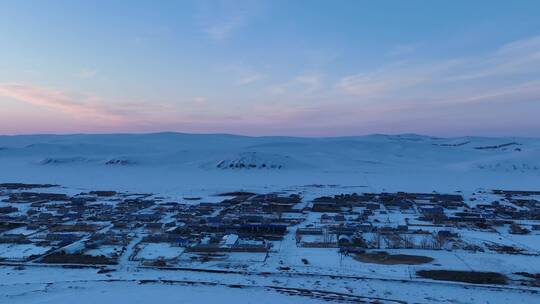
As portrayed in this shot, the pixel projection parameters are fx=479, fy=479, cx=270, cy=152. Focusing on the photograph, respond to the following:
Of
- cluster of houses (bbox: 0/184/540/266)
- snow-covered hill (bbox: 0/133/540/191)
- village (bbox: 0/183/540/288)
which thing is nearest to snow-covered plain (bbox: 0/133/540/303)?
snow-covered hill (bbox: 0/133/540/191)

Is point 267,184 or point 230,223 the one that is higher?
point 230,223

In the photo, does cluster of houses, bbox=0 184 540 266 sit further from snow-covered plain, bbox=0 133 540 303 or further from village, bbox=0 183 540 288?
snow-covered plain, bbox=0 133 540 303

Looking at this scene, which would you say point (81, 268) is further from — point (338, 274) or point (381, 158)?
point (381, 158)

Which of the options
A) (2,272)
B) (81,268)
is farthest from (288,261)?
(2,272)

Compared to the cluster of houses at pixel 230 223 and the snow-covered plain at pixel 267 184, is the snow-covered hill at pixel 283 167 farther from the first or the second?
the cluster of houses at pixel 230 223

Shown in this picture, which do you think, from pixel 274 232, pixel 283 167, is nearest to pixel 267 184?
pixel 283 167

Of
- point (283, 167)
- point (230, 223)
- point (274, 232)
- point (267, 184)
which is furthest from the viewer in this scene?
point (283, 167)

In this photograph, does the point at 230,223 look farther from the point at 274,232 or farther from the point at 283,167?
the point at 283,167

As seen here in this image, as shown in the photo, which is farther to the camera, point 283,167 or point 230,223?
point 283,167
